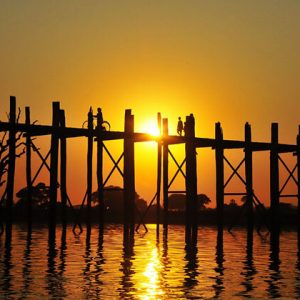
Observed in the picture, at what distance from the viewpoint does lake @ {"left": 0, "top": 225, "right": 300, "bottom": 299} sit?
1358 cm

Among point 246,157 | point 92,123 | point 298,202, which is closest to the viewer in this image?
point 92,123

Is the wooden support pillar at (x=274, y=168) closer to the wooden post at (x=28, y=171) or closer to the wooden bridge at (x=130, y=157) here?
the wooden bridge at (x=130, y=157)

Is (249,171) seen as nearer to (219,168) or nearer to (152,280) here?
(219,168)

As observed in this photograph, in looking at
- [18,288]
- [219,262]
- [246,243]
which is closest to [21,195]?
[246,243]

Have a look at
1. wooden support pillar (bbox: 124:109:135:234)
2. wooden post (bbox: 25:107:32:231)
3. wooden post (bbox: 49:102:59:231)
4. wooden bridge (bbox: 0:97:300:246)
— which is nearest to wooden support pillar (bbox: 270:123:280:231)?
wooden bridge (bbox: 0:97:300:246)

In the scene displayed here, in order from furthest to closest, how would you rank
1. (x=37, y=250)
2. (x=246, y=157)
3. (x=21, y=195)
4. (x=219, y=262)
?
(x=21, y=195) < (x=246, y=157) < (x=37, y=250) < (x=219, y=262)

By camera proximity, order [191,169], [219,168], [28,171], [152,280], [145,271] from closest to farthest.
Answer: [152,280], [145,271], [191,169], [28,171], [219,168]

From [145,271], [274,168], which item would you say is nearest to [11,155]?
[145,271]

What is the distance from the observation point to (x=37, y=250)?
2266 centimetres

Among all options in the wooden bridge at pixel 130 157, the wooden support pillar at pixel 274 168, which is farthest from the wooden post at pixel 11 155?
the wooden support pillar at pixel 274 168

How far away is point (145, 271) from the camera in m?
16.9

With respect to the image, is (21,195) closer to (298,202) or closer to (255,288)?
(298,202)

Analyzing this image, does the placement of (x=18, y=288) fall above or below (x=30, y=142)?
below

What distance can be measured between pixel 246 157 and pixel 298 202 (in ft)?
15.9
